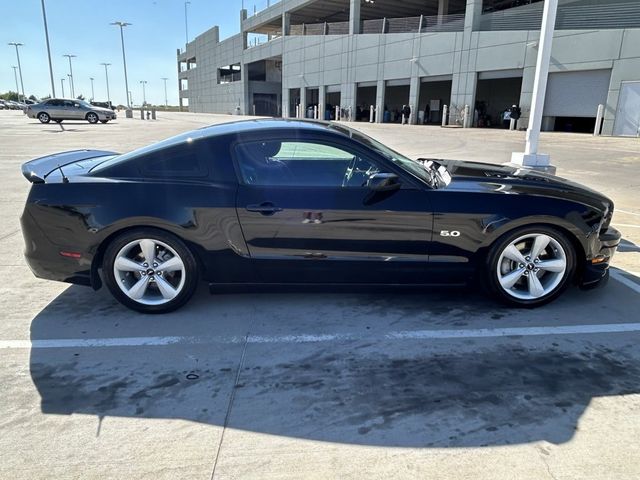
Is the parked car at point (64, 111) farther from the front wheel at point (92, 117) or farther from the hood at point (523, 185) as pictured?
the hood at point (523, 185)

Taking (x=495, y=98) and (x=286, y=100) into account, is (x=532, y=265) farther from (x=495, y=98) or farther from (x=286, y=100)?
(x=286, y=100)

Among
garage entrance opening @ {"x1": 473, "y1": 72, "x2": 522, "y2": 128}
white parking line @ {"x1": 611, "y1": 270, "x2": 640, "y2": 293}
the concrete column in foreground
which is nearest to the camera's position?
white parking line @ {"x1": 611, "y1": 270, "x2": 640, "y2": 293}

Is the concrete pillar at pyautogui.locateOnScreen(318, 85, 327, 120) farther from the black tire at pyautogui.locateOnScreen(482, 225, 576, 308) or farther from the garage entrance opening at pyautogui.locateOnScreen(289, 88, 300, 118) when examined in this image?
the black tire at pyautogui.locateOnScreen(482, 225, 576, 308)

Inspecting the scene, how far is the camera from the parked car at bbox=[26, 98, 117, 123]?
111ft

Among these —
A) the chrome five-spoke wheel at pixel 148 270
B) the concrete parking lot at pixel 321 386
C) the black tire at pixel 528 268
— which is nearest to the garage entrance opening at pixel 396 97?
the black tire at pixel 528 268

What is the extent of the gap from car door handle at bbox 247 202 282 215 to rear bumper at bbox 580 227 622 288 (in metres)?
2.56

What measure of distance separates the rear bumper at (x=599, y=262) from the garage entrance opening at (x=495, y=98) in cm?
3250

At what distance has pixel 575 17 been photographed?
24328 mm

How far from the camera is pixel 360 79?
133ft

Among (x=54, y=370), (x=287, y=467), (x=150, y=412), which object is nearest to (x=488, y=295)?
(x=287, y=467)

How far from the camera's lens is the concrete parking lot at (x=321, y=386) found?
2.29 meters

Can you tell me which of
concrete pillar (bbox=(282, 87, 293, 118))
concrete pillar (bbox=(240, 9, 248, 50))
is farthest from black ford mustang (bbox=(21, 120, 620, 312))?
concrete pillar (bbox=(240, 9, 248, 50))

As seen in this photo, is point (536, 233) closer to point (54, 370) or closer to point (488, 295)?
point (488, 295)

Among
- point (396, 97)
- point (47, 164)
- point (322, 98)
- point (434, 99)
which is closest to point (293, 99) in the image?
point (322, 98)
